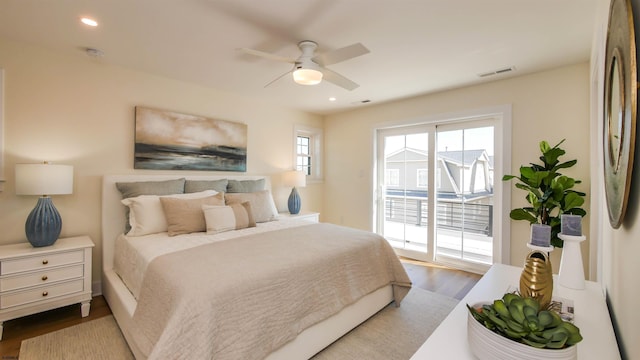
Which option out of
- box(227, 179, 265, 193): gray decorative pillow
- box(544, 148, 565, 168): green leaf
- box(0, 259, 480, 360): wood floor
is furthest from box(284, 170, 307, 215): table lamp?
box(544, 148, 565, 168): green leaf

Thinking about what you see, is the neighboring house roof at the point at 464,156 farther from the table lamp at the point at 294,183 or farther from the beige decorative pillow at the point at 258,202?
the beige decorative pillow at the point at 258,202

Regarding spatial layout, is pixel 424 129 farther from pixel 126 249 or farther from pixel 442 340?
pixel 126 249

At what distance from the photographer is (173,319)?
1350 mm

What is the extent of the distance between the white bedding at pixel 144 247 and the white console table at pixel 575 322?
186cm

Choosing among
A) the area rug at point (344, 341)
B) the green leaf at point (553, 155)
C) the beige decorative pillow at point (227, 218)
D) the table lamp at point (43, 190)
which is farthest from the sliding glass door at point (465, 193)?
the table lamp at point (43, 190)

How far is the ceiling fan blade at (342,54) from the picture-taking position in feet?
6.33

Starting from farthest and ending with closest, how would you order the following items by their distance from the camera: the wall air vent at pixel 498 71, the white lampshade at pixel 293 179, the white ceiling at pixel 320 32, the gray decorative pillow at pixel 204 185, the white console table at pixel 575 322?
1. the white lampshade at pixel 293 179
2. the gray decorative pillow at pixel 204 185
3. the wall air vent at pixel 498 71
4. the white ceiling at pixel 320 32
5. the white console table at pixel 575 322

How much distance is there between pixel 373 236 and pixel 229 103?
275 cm

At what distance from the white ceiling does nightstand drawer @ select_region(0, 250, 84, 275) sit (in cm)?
185

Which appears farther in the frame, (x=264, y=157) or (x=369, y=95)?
(x=264, y=157)

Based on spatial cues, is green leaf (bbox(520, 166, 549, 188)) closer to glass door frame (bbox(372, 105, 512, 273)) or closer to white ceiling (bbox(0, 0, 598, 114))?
glass door frame (bbox(372, 105, 512, 273))

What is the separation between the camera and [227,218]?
2715 millimetres

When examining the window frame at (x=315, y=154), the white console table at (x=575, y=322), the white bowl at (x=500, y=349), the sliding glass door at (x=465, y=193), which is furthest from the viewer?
the window frame at (x=315, y=154)

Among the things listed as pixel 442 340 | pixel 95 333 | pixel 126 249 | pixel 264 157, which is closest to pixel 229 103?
pixel 264 157
